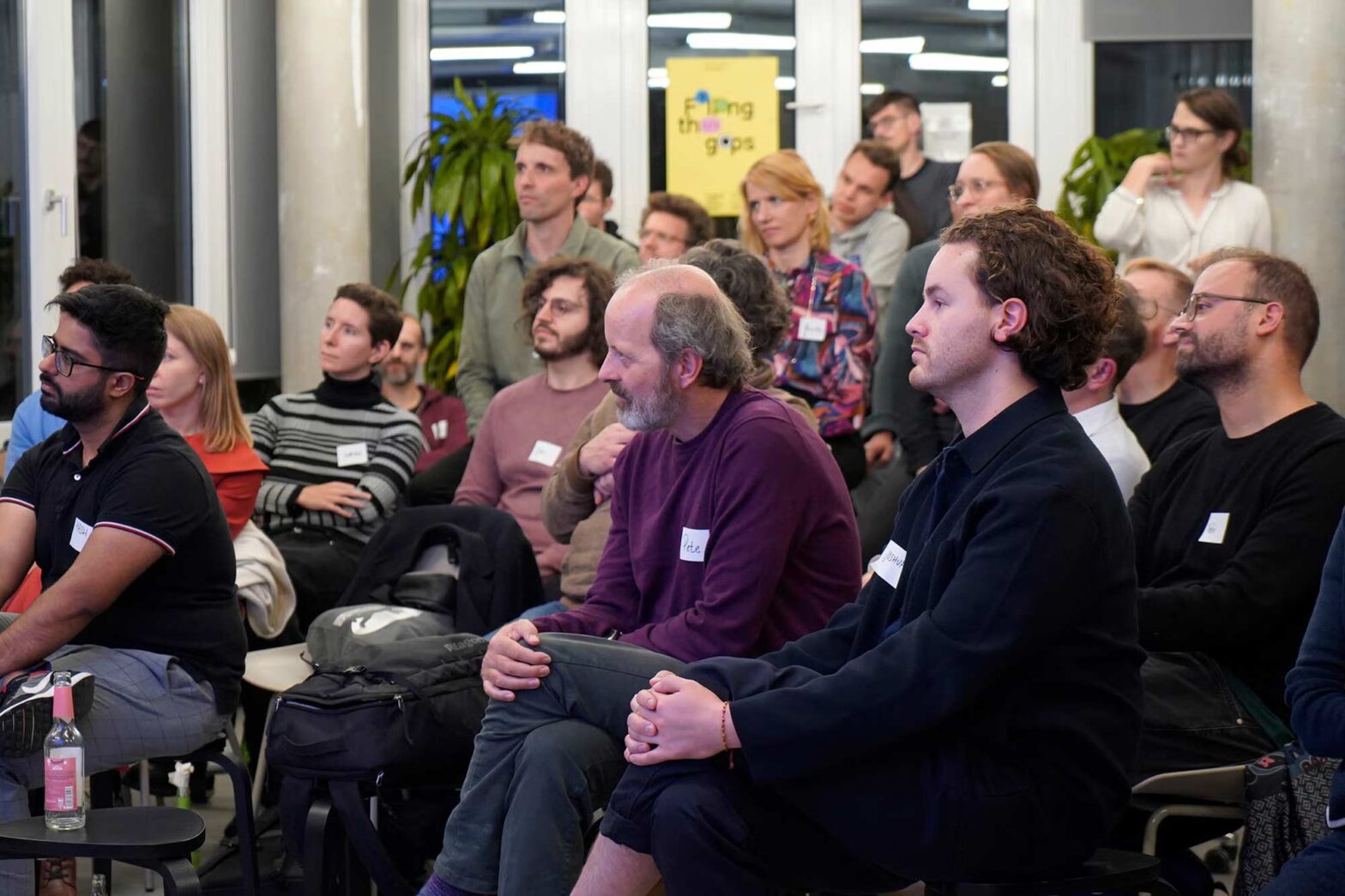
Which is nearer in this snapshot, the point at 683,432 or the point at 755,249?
the point at 683,432

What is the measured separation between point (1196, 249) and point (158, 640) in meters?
3.46

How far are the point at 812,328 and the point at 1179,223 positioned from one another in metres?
1.43

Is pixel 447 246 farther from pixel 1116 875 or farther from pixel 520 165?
pixel 1116 875

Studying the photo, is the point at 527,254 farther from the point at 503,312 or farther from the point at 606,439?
the point at 606,439

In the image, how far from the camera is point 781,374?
457 centimetres

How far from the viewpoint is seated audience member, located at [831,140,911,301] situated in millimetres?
5309

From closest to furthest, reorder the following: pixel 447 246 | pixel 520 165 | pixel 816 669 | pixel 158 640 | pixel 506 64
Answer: pixel 816 669 < pixel 158 640 < pixel 520 165 < pixel 447 246 < pixel 506 64

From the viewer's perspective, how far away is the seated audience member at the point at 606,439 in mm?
3324

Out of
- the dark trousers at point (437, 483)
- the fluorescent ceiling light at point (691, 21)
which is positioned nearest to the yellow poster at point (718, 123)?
the fluorescent ceiling light at point (691, 21)

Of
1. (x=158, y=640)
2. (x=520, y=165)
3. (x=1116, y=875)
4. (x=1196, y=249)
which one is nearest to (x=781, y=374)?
(x=520, y=165)

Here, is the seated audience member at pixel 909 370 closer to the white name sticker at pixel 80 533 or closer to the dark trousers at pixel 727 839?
the white name sticker at pixel 80 533

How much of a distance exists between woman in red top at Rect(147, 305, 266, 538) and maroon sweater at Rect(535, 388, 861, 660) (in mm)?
1205

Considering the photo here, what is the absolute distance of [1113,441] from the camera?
135 inches

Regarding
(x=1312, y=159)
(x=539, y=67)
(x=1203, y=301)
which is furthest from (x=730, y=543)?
(x=539, y=67)
